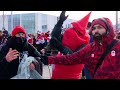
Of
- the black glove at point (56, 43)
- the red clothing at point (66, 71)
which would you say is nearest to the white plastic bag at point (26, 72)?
the red clothing at point (66, 71)

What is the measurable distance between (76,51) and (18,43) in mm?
864

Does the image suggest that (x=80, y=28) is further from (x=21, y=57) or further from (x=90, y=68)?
(x=21, y=57)

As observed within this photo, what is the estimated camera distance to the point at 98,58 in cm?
319

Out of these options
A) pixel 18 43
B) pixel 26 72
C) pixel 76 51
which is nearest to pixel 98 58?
pixel 76 51

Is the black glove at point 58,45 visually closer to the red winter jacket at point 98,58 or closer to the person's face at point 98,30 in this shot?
the red winter jacket at point 98,58

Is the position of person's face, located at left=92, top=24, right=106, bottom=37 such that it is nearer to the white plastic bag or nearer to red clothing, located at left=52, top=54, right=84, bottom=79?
red clothing, located at left=52, top=54, right=84, bottom=79

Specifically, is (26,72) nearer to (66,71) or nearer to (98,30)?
(66,71)
